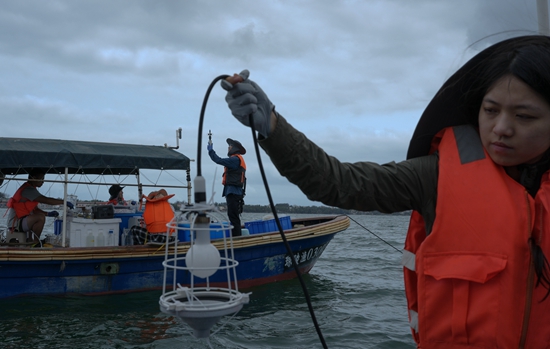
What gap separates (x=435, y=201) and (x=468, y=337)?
487 mm

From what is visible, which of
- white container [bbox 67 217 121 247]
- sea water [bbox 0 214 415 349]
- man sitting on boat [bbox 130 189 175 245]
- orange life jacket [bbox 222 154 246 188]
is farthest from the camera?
orange life jacket [bbox 222 154 246 188]

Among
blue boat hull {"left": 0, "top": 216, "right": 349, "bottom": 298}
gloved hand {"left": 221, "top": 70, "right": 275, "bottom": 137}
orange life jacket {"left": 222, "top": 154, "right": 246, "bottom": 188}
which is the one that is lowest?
blue boat hull {"left": 0, "top": 216, "right": 349, "bottom": 298}

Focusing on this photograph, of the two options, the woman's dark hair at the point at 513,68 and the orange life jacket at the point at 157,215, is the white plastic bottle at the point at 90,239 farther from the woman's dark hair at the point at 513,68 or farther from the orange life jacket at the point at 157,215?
the woman's dark hair at the point at 513,68

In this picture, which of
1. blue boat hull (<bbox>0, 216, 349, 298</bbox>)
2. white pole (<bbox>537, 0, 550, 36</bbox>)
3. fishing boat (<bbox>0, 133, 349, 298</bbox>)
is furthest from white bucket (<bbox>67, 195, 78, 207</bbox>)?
white pole (<bbox>537, 0, 550, 36</bbox>)

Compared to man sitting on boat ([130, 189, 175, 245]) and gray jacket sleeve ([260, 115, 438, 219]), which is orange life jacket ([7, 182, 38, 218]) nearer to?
man sitting on boat ([130, 189, 175, 245])

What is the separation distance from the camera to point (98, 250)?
770 centimetres

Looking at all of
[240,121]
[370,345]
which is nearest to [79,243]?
[370,345]

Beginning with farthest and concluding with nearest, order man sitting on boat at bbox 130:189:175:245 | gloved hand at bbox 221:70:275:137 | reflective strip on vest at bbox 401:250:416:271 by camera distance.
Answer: man sitting on boat at bbox 130:189:175:245, reflective strip on vest at bbox 401:250:416:271, gloved hand at bbox 221:70:275:137

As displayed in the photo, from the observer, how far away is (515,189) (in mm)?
1630

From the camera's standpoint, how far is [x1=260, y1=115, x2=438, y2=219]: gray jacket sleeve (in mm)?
1539

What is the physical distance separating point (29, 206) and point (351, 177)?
8271 millimetres

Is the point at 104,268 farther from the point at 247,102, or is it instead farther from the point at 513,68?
the point at 513,68

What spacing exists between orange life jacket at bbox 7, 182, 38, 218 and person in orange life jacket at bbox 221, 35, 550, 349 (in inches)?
322

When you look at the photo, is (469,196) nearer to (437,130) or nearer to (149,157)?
(437,130)
